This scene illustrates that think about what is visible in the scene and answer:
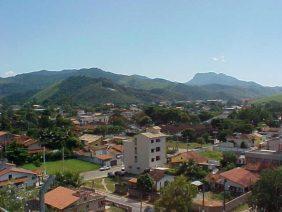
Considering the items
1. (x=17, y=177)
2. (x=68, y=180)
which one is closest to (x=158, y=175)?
(x=68, y=180)

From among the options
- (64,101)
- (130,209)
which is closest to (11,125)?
(130,209)

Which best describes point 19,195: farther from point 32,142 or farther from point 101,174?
point 32,142

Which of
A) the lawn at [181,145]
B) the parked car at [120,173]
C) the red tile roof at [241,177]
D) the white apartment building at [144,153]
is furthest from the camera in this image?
the lawn at [181,145]

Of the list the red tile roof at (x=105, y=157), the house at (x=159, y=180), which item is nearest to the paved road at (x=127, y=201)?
the house at (x=159, y=180)

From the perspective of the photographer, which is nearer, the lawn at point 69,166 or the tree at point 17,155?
the lawn at point 69,166

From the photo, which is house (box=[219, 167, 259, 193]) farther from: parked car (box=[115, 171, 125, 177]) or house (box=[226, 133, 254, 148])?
house (box=[226, 133, 254, 148])

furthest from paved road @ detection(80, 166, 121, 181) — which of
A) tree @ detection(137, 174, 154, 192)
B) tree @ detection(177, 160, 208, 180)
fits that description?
tree @ detection(177, 160, 208, 180)

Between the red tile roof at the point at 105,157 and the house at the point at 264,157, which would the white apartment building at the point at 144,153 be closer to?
the red tile roof at the point at 105,157
